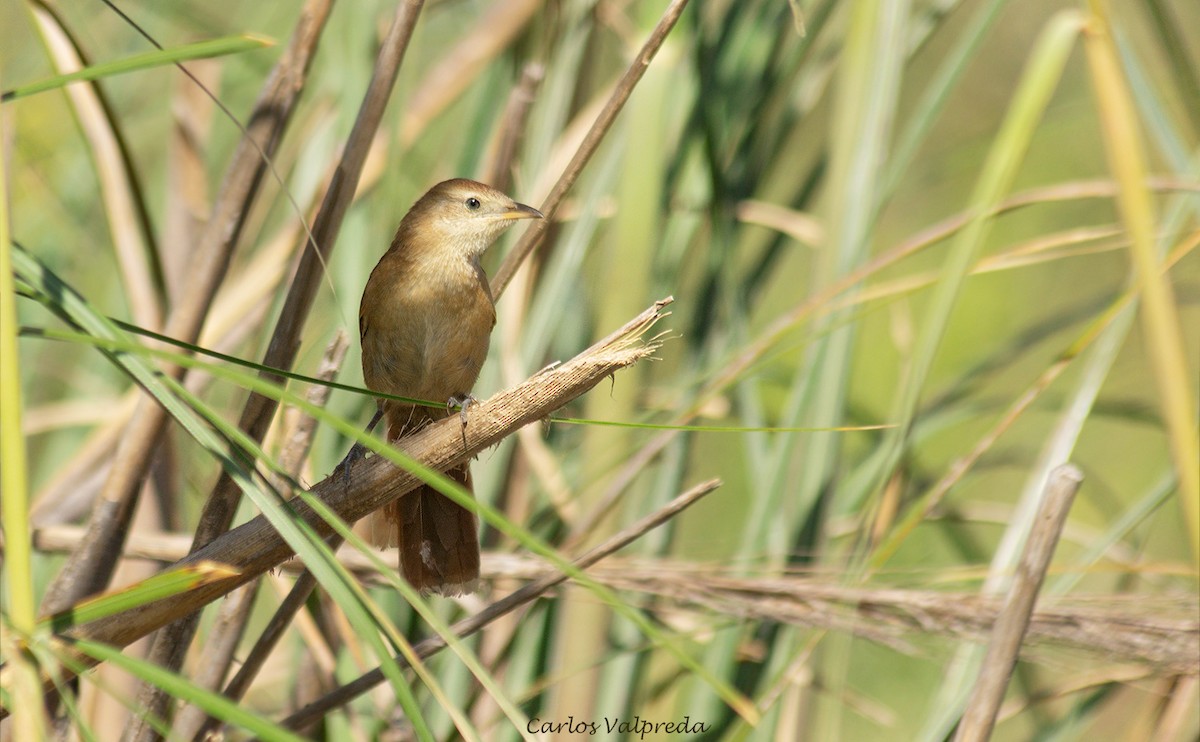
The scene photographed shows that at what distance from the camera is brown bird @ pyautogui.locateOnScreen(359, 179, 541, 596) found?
2.37m

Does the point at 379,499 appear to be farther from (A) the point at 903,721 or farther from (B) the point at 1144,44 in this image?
(B) the point at 1144,44

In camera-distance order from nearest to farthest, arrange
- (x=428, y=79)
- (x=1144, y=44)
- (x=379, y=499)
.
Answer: (x=379, y=499)
(x=428, y=79)
(x=1144, y=44)

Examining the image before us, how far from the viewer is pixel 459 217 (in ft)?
8.09

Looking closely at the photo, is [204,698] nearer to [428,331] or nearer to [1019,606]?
[1019,606]

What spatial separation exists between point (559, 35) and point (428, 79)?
24.8 inches

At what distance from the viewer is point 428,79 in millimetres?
3000

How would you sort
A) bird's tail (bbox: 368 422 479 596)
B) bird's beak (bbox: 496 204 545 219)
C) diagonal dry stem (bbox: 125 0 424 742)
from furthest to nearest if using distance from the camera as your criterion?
bird's beak (bbox: 496 204 545 219) → bird's tail (bbox: 368 422 479 596) → diagonal dry stem (bbox: 125 0 424 742)

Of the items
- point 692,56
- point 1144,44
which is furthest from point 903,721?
point 1144,44

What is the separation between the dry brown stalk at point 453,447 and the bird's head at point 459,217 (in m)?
1.06

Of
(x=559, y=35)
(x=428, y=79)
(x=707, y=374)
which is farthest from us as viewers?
(x=428, y=79)

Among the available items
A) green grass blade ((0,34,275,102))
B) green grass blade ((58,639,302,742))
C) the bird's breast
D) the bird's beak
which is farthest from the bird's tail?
green grass blade ((58,639,302,742))

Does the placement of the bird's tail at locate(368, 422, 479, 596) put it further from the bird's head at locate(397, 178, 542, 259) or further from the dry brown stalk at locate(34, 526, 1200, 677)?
the bird's head at locate(397, 178, 542, 259)

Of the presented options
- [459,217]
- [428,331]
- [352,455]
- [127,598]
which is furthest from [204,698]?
[459,217]

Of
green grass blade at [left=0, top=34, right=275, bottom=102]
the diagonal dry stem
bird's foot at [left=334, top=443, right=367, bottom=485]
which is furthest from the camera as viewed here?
bird's foot at [left=334, top=443, right=367, bottom=485]
